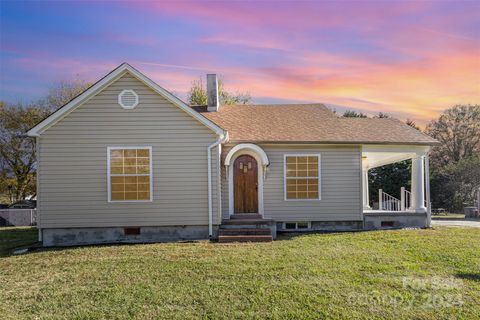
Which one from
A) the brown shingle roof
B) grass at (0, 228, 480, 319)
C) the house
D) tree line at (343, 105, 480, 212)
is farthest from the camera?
tree line at (343, 105, 480, 212)

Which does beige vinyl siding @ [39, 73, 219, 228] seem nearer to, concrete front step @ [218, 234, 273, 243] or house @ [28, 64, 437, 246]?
house @ [28, 64, 437, 246]

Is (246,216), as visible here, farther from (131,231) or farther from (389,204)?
(389,204)

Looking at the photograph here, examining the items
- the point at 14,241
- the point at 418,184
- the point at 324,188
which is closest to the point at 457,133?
the point at 418,184

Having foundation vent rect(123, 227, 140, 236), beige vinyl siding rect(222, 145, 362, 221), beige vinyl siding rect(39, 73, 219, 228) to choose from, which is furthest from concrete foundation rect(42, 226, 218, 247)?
beige vinyl siding rect(222, 145, 362, 221)

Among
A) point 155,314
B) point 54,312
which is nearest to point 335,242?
point 155,314

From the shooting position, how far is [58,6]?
1397 centimetres

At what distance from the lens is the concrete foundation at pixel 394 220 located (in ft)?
45.9

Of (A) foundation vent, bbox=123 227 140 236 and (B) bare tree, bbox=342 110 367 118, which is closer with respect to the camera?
(A) foundation vent, bbox=123 227 140 236

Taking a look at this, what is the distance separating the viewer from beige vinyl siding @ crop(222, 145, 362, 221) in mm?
13789

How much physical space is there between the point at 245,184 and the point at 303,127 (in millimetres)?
2972

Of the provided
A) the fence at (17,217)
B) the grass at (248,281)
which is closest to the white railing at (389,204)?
the grass at (248,281)

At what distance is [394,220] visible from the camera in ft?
46.3

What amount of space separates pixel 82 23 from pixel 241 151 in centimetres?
731

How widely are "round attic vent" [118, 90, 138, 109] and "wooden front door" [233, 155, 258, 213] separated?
3.83 meters
